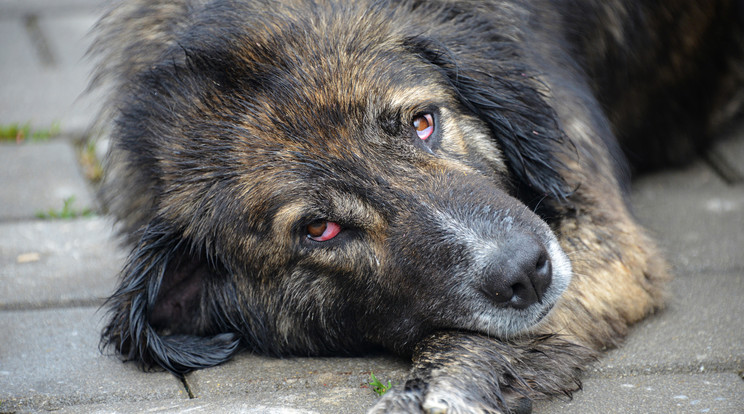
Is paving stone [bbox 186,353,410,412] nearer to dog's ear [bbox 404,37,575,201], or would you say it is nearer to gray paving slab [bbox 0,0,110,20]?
dog's ear [bbox 404,37,575,201]

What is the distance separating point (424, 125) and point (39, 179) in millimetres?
3015

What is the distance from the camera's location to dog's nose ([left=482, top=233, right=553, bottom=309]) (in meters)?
2.68

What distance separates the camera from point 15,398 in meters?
2.93

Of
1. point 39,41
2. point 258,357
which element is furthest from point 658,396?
point 39,41

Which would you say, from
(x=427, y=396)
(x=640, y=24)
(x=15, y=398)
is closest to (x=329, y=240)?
(x=427, y=396)

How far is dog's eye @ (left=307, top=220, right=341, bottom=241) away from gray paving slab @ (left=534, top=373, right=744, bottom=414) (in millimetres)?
925

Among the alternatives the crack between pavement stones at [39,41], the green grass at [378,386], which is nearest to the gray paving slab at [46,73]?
the crack between pavement stones at [39,41]

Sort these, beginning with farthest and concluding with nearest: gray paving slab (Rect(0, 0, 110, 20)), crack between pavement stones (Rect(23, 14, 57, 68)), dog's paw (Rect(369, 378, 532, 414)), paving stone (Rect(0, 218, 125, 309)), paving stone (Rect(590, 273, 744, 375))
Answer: gray paving slab (Rect(0, 0, 110, 20))
crack between pavement stones (Rect(23, 14, 57, 68))
paving stone (Rect(0, 218, 125, 309))
paving stone (Rect(590, 273, 744, 375))
dog's paw (Rect(369, 378, 532, 414))

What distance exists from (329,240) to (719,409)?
1.42 meters

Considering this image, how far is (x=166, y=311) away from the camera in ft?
10.9

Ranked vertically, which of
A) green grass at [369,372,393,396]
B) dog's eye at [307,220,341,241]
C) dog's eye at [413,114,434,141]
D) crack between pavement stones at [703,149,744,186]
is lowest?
crack between pavement stones at [703,149,744,186]

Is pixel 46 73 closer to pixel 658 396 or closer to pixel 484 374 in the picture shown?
pixel 484 374

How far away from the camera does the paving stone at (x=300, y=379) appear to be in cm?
281

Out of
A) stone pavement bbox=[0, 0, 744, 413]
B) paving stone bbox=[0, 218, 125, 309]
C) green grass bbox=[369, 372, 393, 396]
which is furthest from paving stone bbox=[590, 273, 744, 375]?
paving stone bbox=[0, 218, 125, 309]
